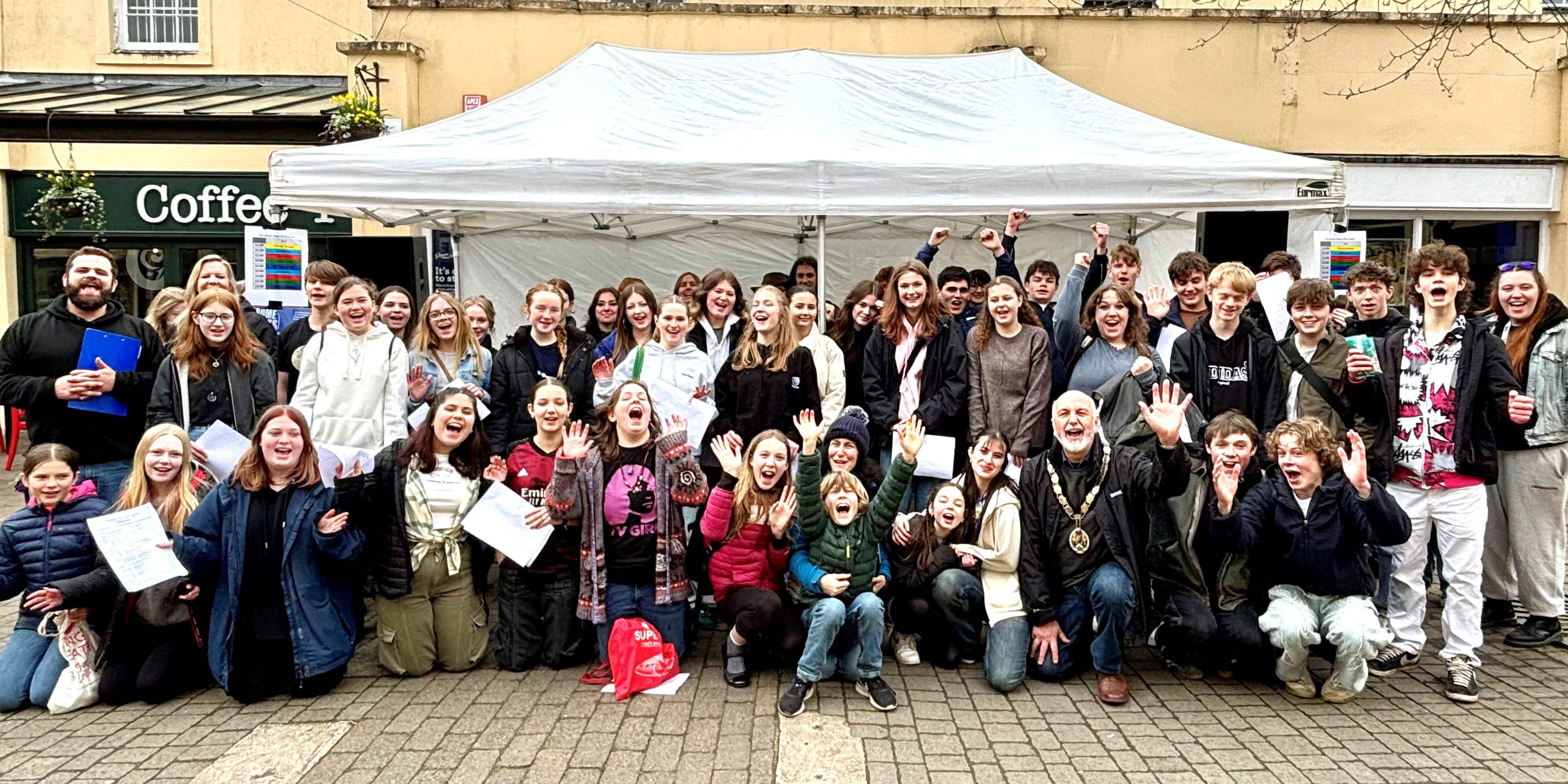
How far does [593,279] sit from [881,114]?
11.5 feet

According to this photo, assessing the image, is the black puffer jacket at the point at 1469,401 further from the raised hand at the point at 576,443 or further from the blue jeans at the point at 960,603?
the raised hand at the point at 576,443

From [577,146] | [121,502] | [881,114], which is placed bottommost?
[121,502]

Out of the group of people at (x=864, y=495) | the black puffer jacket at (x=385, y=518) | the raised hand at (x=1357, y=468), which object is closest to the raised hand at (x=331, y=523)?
the group of people at (x=864, y=495)

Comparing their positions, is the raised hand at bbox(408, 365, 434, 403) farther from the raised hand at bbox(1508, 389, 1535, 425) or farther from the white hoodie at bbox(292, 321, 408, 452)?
the raised hand at bbox(1508, 389, 1535, 425)

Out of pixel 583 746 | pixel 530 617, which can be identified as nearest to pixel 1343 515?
pixel 583 746

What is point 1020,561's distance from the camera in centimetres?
446

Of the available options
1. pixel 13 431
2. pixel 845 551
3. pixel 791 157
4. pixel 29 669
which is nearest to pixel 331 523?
pixel 29 669

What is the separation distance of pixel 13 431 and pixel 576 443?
5415 millimetres

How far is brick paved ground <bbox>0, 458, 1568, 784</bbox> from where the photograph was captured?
3.54m

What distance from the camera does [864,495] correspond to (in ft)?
14.5

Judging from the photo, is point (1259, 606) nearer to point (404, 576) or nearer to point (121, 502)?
point (404, 576)

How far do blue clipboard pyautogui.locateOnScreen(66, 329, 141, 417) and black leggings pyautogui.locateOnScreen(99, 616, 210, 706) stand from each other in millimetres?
1165

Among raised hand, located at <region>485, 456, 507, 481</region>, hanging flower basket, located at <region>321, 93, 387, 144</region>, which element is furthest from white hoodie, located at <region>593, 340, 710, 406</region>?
hanging flower basket, located at <region>321, 93, 387, 144</region>

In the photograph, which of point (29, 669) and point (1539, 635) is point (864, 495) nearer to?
point (1539, 635)
